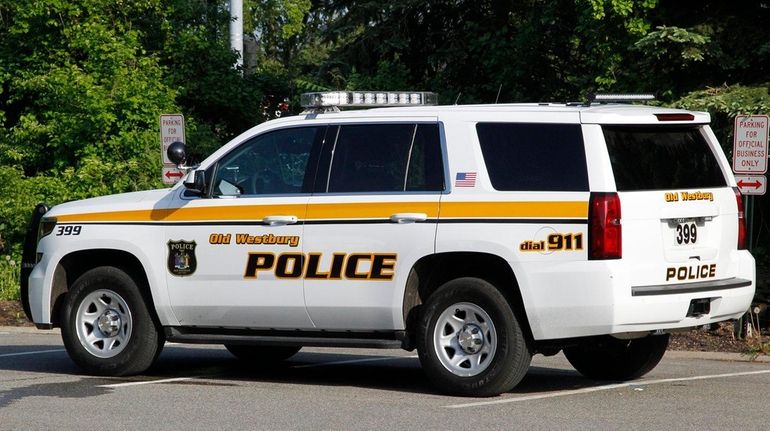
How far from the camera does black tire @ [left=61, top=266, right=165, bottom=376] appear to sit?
33.6 ft

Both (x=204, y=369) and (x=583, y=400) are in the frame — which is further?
(x=204, y=369)

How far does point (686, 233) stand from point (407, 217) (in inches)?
73.8

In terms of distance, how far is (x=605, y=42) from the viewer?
18156mm

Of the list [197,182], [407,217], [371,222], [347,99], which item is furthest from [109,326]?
[407,217]

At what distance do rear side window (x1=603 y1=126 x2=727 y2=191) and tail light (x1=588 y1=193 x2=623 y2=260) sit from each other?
208mm

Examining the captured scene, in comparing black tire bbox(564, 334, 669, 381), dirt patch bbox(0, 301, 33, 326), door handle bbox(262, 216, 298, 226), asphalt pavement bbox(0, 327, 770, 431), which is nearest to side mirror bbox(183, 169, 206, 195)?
door handle bbox(262, 216, 298, 226)

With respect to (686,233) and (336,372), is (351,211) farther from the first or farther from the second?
(686,233)

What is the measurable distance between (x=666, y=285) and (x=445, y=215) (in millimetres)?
1533

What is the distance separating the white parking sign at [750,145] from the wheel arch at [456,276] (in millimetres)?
4722

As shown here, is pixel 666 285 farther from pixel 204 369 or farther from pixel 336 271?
pixel 204 369

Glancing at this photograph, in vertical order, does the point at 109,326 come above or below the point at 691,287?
below

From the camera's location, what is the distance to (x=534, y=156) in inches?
353

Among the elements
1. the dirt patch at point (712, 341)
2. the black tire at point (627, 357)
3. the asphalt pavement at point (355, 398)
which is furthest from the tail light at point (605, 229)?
the dirt patch at point (712, 341)

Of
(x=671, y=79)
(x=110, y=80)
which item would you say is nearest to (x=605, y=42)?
(x=671, y=79)
